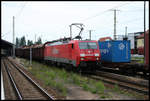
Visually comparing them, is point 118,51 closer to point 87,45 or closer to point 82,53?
point 87,45

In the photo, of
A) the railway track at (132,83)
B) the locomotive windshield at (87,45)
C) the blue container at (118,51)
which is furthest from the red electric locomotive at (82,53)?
the railway track at (132,83)

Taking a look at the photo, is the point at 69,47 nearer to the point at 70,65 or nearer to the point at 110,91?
the point at 70,65

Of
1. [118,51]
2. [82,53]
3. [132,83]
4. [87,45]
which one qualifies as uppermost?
[87,45]

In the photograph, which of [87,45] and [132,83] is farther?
[87,45]

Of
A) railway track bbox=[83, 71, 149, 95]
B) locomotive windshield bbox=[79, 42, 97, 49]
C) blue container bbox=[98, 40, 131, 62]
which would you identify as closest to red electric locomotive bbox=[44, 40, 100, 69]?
locomotive windshield bbox=[79, 42, 97, 49]

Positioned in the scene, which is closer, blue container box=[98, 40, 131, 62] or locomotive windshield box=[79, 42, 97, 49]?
locomotive windshield box=[79, 42, 97, 49]

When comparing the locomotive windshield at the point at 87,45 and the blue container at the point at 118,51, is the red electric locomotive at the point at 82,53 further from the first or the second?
the blue container at the point at 118,51

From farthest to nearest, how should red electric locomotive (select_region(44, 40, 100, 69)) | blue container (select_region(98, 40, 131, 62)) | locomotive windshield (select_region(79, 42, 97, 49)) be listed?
blue container (select_region(98, 40, 131, 62)), locomotive windshield (select_region(79, 42, 97, 49)), red electric locomotive (select_region(44, 40, 100, 69))

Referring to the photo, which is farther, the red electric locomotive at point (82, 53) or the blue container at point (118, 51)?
the blue container at point (118, 51)

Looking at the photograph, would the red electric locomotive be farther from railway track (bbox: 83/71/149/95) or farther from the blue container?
railway track (bbox: 83/71/149/95)

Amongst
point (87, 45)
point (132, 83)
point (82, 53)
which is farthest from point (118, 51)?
point (132, 83)

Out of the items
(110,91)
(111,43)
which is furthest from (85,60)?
(110,91)

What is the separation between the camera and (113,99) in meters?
8.70

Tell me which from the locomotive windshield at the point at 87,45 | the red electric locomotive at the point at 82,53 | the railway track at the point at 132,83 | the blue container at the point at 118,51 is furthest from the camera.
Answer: the blue container at the point at 118,51
